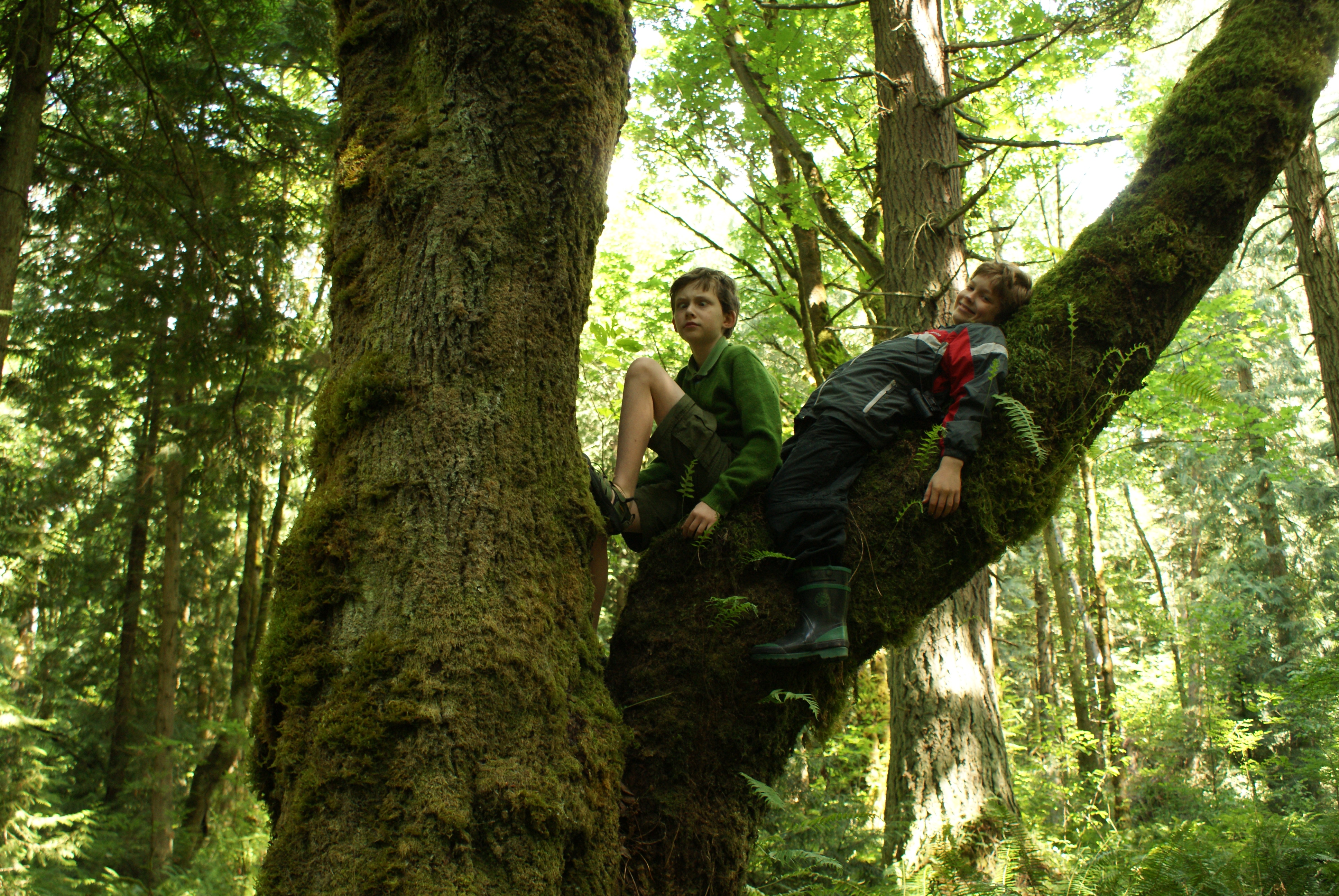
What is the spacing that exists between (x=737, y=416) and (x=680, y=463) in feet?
1.01

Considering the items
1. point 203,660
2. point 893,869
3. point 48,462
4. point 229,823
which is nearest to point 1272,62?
point 893,869

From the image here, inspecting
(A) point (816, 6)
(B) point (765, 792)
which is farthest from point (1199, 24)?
(B) point (765, 792)

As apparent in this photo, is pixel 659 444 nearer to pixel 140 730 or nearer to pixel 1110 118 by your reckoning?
pixel 1110 118

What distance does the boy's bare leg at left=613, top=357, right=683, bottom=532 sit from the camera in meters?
2.76

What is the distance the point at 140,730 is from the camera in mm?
15141

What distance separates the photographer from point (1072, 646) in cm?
1766

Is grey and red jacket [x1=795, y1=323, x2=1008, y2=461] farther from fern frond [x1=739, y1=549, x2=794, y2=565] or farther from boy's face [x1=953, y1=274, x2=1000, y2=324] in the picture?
fern frond [x1=739, y1=549, x2=794, y2=565]

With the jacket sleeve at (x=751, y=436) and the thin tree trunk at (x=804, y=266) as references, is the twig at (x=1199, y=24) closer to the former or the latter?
the jacket sleeve at (x=751, y=436)

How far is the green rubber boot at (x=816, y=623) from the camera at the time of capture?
88.9 inches

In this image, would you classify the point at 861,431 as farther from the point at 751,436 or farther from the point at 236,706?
the point at 236,706

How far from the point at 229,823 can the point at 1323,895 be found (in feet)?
45.0

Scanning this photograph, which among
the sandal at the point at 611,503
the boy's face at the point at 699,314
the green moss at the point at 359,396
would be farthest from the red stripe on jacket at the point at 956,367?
the green moss at the point at 359,396

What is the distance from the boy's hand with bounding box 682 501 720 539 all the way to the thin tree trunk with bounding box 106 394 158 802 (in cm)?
1111

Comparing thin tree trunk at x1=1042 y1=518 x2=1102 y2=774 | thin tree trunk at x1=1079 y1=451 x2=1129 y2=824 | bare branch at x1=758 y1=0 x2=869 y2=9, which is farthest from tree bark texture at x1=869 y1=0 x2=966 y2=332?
thin tree trunk at x1=1042 y1=518 x2=1102 y2=774
